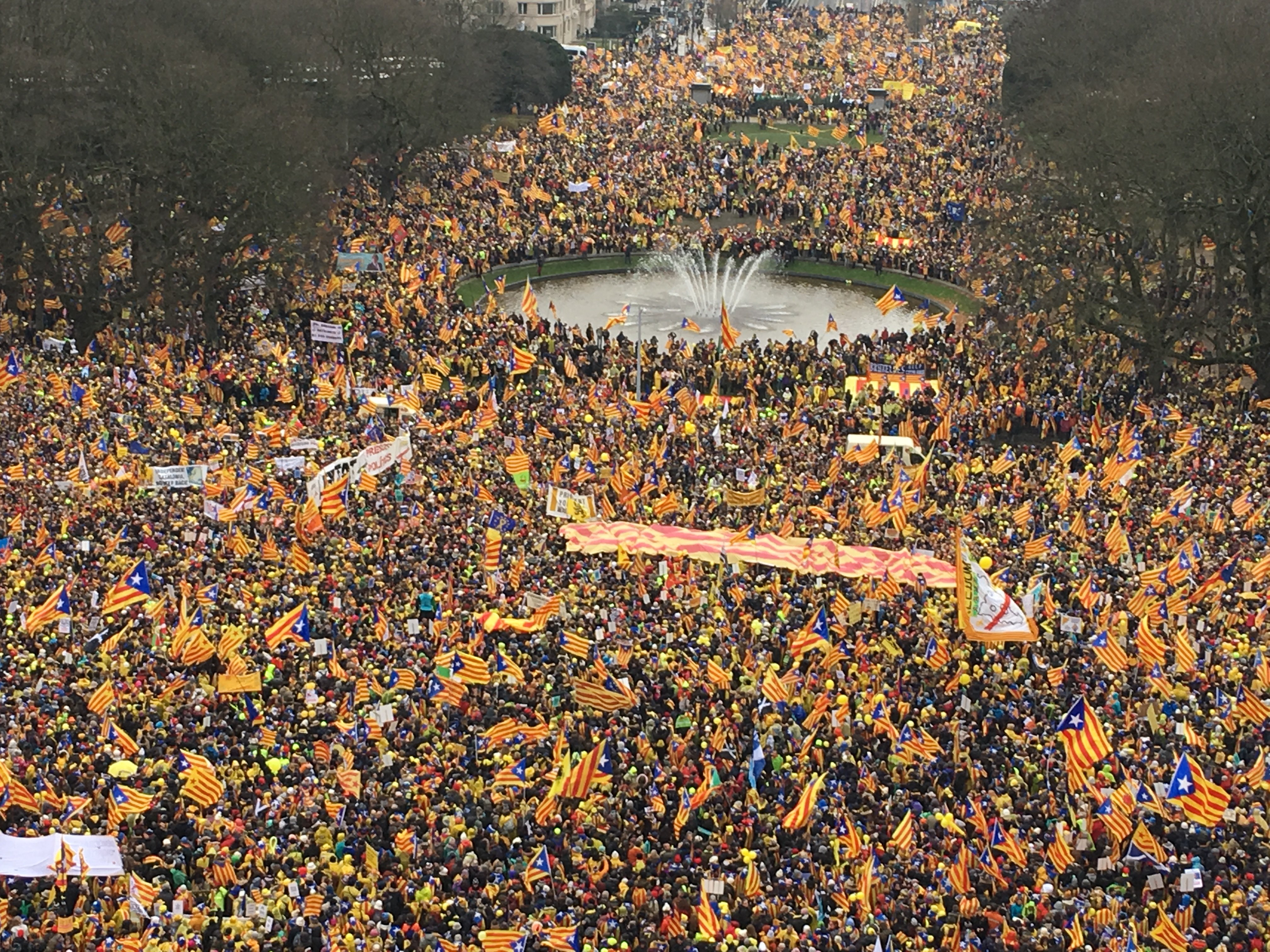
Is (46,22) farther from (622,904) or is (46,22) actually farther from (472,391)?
(622,904)

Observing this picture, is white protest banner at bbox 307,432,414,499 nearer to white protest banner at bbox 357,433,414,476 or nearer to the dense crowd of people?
white protest banner at bbox 357,433,414,476

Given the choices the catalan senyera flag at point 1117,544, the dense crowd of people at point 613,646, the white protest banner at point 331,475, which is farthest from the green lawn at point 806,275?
the catalan senyera flag at point 1117,544

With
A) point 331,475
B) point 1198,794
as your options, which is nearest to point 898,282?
point 331,475

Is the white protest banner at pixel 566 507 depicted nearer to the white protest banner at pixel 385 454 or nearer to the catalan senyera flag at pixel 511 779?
the white protest banner at pixel 385 454

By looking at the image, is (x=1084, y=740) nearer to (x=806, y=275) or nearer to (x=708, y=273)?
(x=708, y=273)

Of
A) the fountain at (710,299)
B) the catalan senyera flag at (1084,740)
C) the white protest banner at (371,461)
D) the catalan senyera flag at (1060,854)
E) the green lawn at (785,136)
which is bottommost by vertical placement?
the fountain at (710,299)

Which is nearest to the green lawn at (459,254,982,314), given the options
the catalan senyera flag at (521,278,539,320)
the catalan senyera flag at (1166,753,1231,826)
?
the catalan senyera flag at (521,278,539,320)
